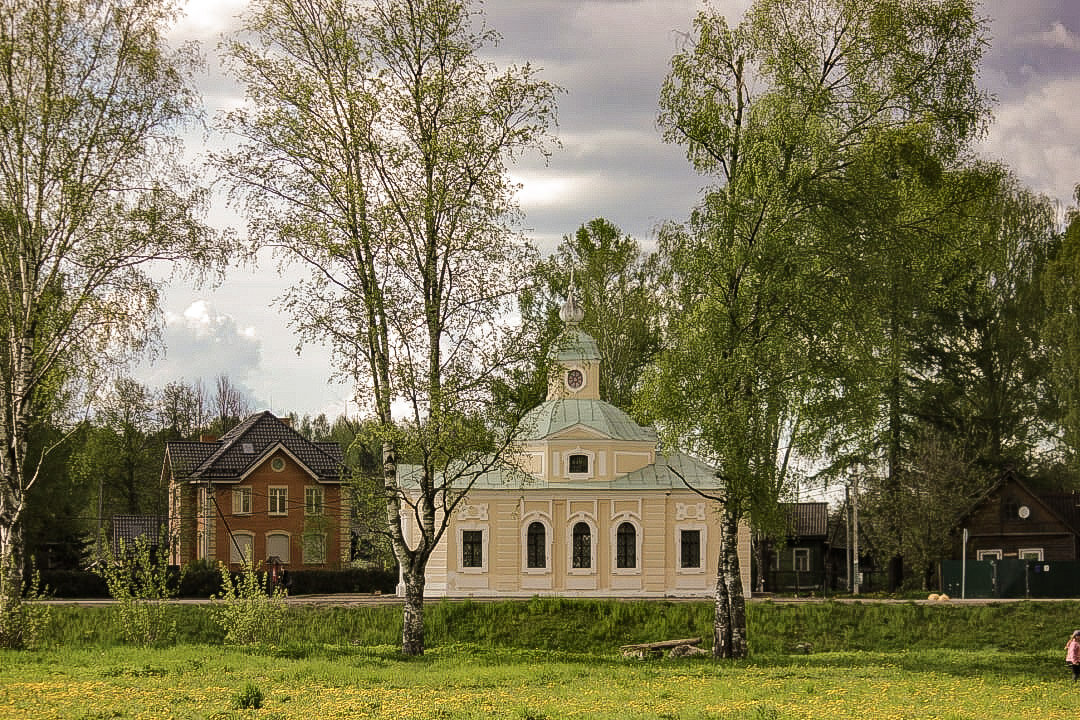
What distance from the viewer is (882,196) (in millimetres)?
26594

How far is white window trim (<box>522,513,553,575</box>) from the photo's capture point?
45.5m

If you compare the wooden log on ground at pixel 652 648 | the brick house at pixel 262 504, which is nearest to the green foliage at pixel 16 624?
the wooden log on ground at pixel 652 648

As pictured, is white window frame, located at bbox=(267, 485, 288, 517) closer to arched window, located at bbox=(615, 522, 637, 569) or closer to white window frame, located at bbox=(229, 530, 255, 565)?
white window frame, located at bbox=(229, 530, 255, 565)

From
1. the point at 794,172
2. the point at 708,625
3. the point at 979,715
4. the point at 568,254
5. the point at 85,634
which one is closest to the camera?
the point at 979,715

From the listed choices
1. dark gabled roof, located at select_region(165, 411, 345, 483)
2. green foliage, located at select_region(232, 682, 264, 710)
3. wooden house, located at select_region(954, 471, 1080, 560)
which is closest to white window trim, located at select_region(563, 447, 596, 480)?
dark gabled roof, located at select_region(165, 411, 345, 483)

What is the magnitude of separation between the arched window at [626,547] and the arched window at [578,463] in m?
2.61

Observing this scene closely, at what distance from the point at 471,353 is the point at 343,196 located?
4379 millimetres

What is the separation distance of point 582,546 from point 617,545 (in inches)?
50.7

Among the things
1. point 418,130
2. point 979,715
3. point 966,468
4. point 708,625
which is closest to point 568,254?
point 966,468

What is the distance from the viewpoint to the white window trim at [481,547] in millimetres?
45594

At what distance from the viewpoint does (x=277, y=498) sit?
56.0m

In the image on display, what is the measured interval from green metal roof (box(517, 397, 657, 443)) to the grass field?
30.4ft

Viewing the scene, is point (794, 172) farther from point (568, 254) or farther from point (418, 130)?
point (568, 254)

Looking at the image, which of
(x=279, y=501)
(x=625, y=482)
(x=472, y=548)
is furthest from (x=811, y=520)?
(x=279, y=501)
